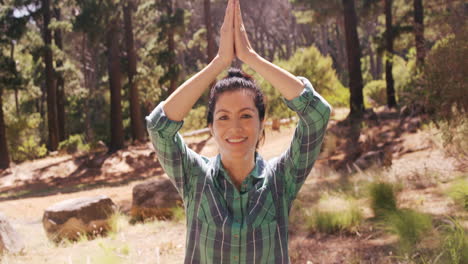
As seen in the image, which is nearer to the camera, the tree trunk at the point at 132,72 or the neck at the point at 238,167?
the neck at the point at 238,167

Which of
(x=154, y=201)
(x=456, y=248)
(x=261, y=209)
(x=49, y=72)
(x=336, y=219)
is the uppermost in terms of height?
(x=49, y=72)

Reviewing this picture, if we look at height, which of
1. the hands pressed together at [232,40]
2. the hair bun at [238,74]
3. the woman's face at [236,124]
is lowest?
the woman's face at [236,124]

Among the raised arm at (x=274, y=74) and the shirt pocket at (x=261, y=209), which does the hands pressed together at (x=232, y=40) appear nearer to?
the raised arm at (x=274, y=74)

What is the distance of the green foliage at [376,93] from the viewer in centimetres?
2421

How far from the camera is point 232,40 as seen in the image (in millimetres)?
1827

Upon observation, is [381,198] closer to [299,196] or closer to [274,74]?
[299,196]

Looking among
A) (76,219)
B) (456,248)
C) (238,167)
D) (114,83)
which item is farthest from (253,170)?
(114,83)

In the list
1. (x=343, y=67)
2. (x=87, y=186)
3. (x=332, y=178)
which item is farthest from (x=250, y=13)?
(x=332, y=178)

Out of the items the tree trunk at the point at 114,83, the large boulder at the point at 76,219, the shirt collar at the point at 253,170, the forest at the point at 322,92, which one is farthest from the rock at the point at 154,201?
the tree trunk at the point at 114,83

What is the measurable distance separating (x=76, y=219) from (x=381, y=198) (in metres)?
3.90

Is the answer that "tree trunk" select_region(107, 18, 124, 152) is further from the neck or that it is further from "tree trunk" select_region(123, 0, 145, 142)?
the neck

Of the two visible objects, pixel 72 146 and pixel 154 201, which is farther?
pixel 72 146

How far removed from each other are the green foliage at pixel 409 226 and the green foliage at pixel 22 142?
1686 centimetres

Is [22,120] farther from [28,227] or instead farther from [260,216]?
[260,216]
